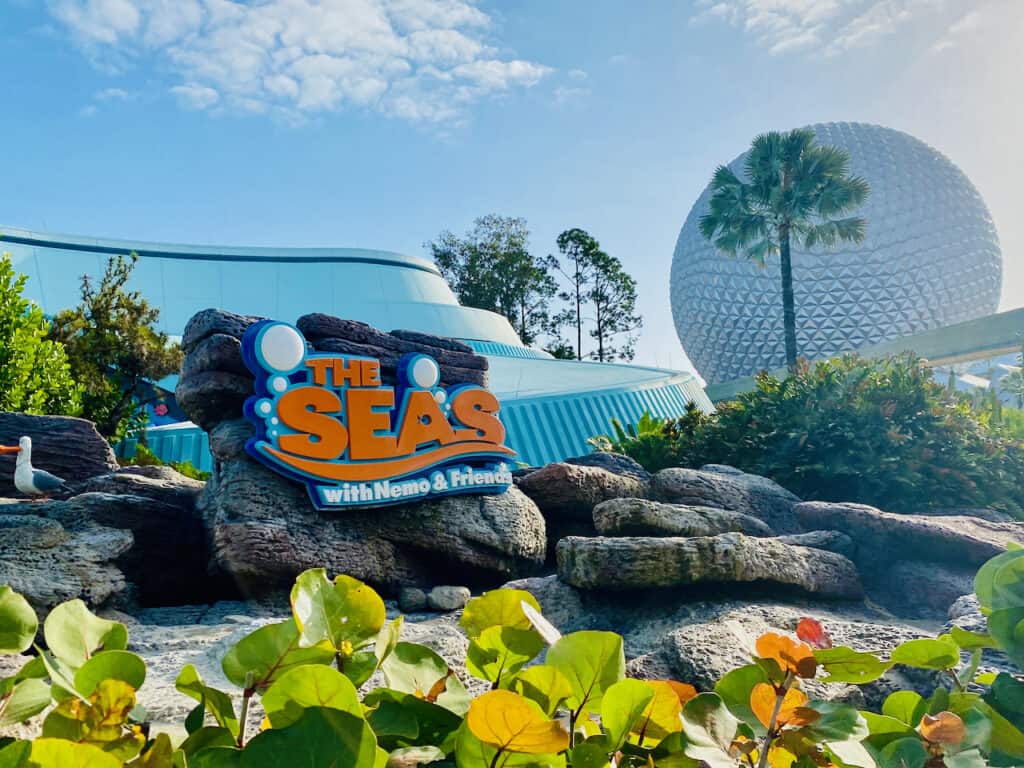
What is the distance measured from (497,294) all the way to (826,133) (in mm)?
16250

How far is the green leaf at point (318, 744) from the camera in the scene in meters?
0.51

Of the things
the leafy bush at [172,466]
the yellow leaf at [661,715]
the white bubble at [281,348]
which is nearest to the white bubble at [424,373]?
the white bubble at [281,348]

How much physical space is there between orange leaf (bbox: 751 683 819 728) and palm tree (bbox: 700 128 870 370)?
18.3 m

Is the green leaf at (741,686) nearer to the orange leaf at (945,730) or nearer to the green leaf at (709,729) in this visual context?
the green leaf at (709,729)

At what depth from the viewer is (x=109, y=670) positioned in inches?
25.4

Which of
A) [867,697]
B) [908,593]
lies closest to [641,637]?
[867,697]

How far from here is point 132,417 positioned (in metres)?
16.1

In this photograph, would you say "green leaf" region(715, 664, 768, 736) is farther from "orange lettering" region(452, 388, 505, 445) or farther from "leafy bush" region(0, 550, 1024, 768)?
"orange lettering" region(452, 388, 505, 445)

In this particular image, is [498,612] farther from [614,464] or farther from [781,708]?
[614,464]

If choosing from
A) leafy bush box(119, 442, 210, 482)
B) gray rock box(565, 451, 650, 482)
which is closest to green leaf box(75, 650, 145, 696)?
gray rock box(565, 451, 650, 482)

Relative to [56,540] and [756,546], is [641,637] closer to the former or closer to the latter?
[756,546]

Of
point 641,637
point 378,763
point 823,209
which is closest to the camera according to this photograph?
point 378,763

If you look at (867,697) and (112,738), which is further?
(867,697)

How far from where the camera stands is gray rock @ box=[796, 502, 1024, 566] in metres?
5.40
